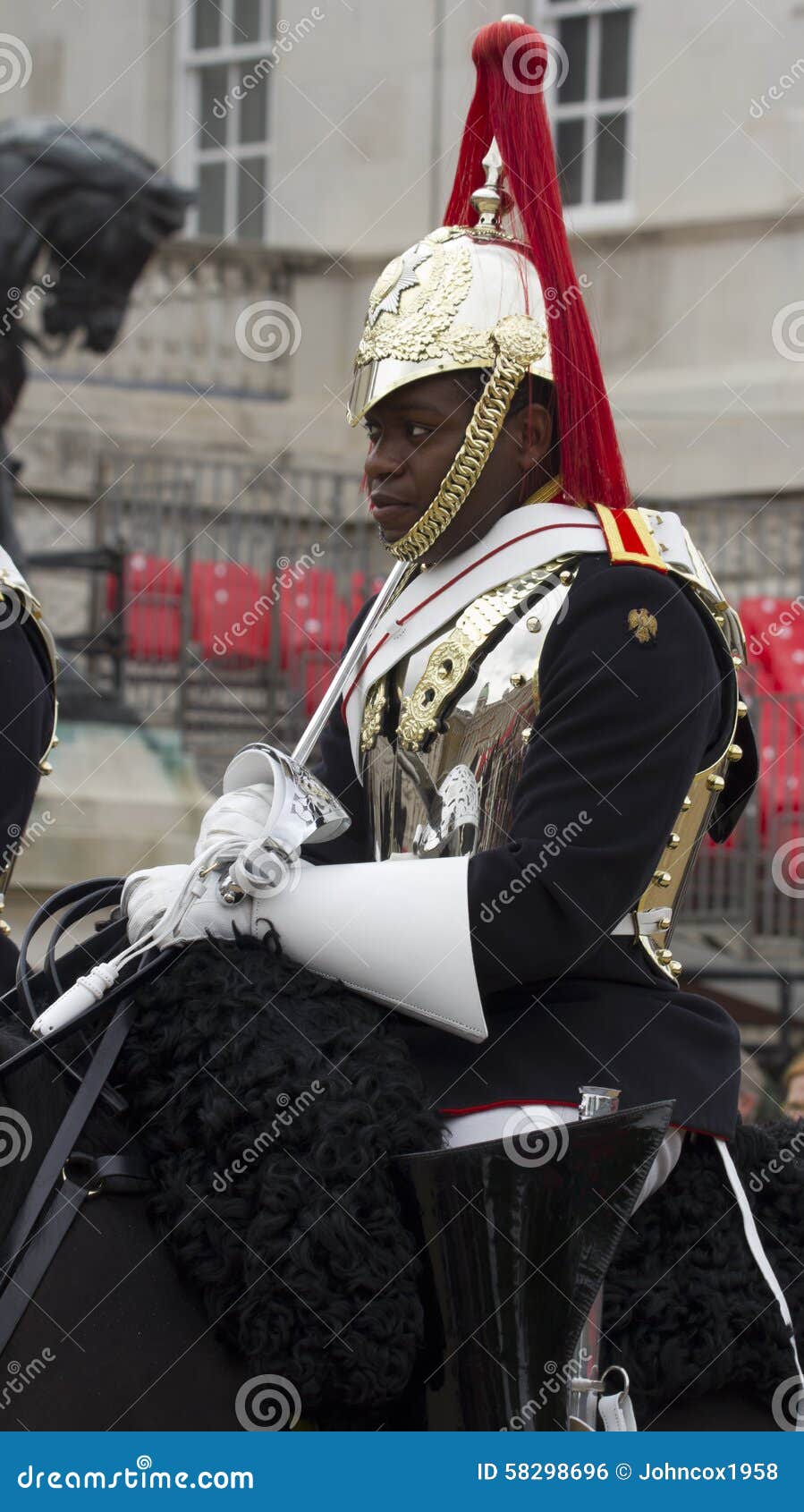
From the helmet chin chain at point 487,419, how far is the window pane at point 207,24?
14573 mm

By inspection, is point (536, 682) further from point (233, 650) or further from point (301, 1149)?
point (233, 650)

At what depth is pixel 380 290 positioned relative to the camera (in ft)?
10.3

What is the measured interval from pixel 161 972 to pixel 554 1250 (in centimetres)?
60

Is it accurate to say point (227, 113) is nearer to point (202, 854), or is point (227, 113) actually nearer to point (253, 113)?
point (253, 113)

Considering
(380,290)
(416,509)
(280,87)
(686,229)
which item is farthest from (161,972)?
(280,87)
